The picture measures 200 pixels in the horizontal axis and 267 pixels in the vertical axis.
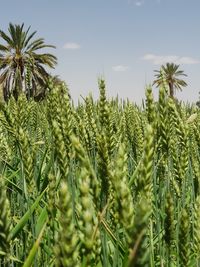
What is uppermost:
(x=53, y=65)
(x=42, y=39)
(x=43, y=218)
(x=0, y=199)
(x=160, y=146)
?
(x=42, y=39)

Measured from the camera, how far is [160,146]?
5.53 ft

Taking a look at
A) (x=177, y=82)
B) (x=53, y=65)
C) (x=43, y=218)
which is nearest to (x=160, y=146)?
(x=43, y=218)

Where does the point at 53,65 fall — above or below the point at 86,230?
above

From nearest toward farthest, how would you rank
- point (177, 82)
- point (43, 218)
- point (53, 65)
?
point (43, 218)
point (53, 65)
point (177, 82)

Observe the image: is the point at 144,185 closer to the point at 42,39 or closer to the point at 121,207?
the point at 121,207

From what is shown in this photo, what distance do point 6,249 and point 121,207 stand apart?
0.25 metres

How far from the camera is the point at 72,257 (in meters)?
0.67

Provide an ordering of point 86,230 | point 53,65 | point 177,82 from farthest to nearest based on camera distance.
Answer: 1. point 177,82
2. point 53,65
3. point 86,230

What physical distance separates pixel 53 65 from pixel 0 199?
33.5m

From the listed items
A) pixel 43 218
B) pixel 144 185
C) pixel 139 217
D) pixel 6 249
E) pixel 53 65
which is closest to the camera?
pixel 139 217

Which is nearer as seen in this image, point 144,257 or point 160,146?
point 144,257

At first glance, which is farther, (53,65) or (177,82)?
(177,82)

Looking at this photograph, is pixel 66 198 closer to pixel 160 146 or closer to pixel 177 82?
pixel 160 146

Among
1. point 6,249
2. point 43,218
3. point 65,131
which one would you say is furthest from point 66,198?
point 43,218
